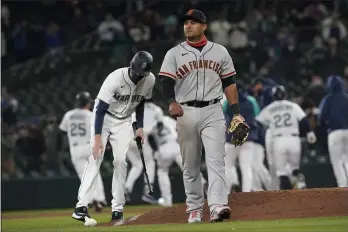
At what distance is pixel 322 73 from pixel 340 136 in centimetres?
550

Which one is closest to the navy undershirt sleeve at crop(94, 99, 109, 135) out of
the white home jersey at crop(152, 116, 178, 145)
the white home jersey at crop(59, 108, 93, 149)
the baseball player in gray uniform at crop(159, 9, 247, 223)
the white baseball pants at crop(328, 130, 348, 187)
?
the baseball player in gray uniform at crop(159, 9, 247, 223)

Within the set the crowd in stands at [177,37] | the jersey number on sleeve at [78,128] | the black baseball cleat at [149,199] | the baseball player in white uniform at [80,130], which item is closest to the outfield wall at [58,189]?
the crowd in stands at [177,37]

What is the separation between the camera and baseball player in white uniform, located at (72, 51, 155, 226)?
12.5m

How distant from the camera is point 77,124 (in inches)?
742

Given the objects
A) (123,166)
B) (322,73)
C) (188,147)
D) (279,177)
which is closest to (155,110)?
(279,177)

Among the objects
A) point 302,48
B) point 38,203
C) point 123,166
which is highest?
point 302,48

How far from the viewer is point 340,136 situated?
18.6 meters

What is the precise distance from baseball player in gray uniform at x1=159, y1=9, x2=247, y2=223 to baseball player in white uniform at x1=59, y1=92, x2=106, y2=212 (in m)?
7.37

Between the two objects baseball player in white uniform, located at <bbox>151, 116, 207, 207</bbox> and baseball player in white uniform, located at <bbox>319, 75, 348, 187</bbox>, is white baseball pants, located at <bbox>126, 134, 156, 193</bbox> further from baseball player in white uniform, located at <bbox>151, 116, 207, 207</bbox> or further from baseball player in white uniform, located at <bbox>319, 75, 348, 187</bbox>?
baseball player in white uniform, located at <bbox>319, 75, 348, 187</bbox>

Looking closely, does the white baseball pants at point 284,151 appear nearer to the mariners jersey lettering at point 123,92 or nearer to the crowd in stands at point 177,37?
the crowd in stands at point 177,37

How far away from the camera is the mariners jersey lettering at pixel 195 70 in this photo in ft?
36.3

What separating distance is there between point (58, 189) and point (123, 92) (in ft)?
32.1

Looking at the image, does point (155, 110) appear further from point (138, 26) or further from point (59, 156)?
point (138, 26)

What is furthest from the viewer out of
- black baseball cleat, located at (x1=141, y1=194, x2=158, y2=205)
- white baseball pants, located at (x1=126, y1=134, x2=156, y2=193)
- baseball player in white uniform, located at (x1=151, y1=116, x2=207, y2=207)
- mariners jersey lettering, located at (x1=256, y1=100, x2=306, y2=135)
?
black baseball cleat, located at (x1=141, y1=194, x2=158, y2=205)
